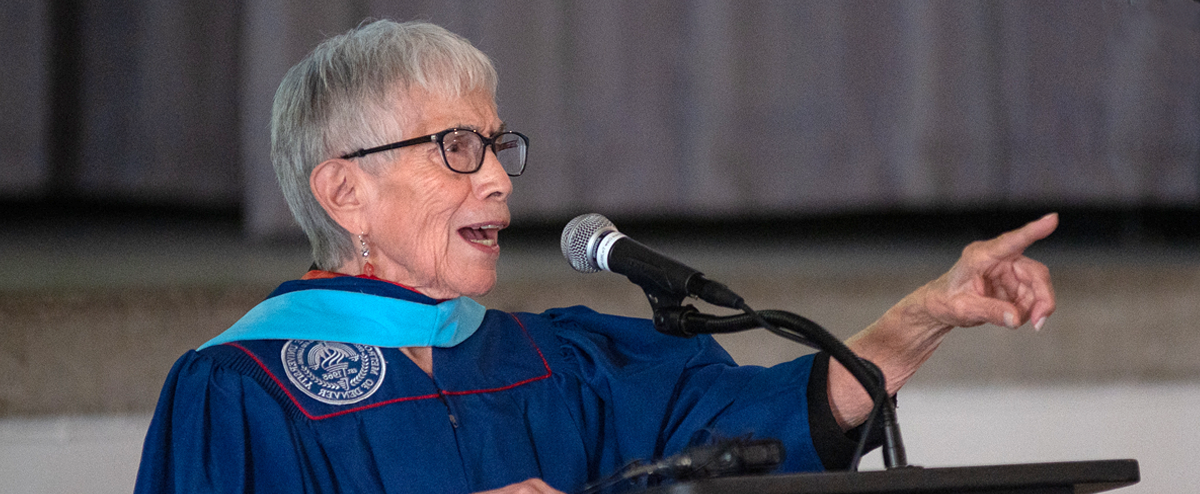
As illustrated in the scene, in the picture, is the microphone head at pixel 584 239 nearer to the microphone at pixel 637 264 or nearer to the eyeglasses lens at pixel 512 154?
the microphone at pixel 637 264

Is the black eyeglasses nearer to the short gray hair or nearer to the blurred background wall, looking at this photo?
the short gray hair

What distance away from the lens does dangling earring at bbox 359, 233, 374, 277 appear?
5.32 feet

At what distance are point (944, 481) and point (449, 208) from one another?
91cm

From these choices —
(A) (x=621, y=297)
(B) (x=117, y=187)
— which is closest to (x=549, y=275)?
(A) (x=621, y=297)

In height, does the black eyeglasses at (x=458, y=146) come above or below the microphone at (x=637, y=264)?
above

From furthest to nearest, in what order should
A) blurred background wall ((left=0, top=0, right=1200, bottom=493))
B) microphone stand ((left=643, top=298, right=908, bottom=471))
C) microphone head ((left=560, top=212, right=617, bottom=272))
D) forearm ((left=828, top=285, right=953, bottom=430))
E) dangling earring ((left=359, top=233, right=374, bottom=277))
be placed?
blurred background wall ((left=0, top=0, right=1200, bottom=493))
dangling earring ((left=359, top=233, right=374, bottom=277))
forearm ((left=828, top=285, right=953, bottom=430))
microphone head ((left=560, top=212, right=617, bottom=272))
microphone stand ((left=643, top=298, right=908, bottom=471))

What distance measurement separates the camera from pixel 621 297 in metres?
2.54

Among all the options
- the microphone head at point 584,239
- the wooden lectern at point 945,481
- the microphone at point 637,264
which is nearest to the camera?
the wooden lectern at point 945,481

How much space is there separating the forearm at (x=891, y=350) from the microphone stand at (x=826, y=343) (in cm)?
32

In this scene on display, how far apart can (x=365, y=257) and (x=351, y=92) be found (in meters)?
0.26

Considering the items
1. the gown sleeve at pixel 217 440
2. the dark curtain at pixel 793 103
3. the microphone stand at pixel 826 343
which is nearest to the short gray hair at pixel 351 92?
the gown sleeve at pixel 217 440

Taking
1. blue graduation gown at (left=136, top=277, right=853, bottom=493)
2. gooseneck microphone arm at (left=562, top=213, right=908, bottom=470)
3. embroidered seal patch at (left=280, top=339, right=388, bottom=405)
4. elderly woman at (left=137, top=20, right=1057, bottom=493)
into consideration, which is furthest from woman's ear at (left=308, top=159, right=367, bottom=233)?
gooseneck microphone arm at (left=562, top=213, right=908, bottom=470)

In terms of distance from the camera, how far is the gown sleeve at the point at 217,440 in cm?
132

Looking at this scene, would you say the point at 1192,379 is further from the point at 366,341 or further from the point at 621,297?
the point at 366,341
